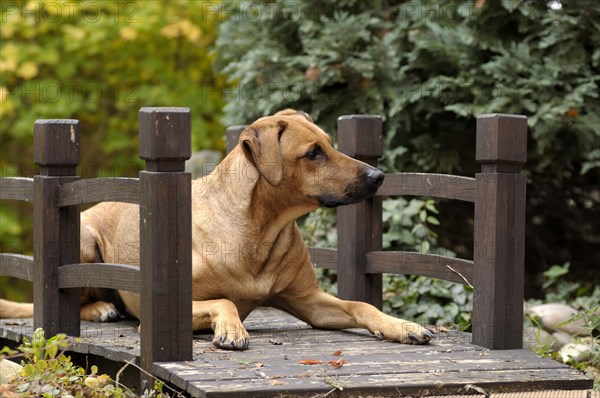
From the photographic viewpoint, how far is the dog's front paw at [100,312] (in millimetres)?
5648

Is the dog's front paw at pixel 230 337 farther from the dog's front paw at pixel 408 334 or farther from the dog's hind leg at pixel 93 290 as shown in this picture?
the dog's hind leg at pixel 93 290

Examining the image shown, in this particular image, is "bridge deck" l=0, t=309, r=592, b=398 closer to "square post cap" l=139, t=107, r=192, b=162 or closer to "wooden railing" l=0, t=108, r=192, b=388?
"wooden railing" l=0, t=108, r=192, b=388

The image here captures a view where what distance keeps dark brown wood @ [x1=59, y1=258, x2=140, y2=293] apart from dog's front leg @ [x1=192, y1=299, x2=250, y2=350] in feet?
1.45

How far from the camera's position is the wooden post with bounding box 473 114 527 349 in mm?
4668

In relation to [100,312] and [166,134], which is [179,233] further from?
[100,312]

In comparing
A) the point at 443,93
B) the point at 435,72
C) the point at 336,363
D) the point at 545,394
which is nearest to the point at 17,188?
the point at 336,363

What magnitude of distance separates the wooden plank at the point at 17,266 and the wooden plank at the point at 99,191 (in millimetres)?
551

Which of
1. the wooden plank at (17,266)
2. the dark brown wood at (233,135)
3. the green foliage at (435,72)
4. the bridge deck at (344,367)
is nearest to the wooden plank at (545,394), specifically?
the bridge deck at (344,367)

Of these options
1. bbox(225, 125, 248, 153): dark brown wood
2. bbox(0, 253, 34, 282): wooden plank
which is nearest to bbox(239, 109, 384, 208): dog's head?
bbox(225, 125, 248, 153): dark brown wood

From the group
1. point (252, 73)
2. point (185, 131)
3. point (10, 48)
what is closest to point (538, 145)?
point (252, 73)

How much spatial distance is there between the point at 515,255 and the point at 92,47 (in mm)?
8070

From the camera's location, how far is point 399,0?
8.08m

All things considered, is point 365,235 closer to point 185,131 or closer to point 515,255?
point 515,255

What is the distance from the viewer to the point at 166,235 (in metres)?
4.29
